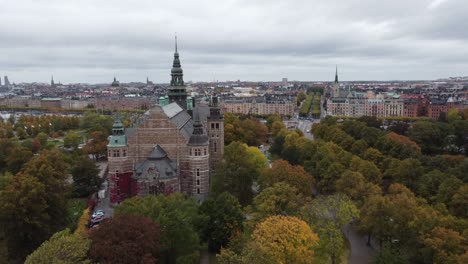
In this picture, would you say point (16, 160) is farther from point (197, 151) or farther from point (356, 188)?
point (356, 188)

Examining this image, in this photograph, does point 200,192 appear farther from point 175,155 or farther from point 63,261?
point 63,261

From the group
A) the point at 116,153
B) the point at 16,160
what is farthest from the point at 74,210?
the point at 16,160

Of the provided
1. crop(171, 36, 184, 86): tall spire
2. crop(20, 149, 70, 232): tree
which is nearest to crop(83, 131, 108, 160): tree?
crop(171, 36, 184, 86): tall spire

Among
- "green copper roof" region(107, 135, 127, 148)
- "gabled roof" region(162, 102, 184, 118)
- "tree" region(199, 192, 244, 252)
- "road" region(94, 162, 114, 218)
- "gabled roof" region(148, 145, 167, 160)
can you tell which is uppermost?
"gabled roof" region(162, 102, 184, 118)

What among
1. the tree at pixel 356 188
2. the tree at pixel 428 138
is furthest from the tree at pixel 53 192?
the tree at pixel 428 138

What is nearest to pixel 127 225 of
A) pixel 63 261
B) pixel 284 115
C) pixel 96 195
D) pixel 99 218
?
pixel 63 261

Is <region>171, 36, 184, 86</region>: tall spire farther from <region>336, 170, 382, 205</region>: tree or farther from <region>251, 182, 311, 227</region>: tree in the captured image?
<region>251, 182, 311, 227</region>: tree
